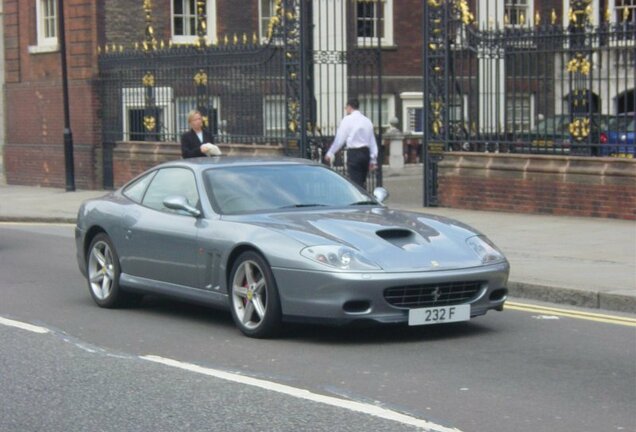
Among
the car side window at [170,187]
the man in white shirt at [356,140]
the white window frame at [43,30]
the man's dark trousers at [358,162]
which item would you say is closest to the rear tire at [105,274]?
the car side window at [170,187]

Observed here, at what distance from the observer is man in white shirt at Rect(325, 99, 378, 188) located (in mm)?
19094

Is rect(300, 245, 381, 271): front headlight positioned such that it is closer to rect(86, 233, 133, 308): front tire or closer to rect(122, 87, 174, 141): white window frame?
rect(86, 233, 133, 308): front tire

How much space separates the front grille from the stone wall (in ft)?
49.4

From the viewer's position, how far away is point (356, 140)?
19219 millimetres

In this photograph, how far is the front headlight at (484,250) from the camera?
9.52 m

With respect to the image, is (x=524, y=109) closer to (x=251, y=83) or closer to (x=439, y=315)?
(x=251, y=83)

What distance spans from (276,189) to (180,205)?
823 mm

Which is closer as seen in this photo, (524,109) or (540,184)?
(540,184)

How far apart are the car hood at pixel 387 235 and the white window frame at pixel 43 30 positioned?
67.5 feet

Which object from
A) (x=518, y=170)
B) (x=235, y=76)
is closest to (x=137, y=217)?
(x=518, y=170)

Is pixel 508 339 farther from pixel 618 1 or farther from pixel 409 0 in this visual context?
pixel 409 0

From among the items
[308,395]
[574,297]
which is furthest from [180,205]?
[574,297]

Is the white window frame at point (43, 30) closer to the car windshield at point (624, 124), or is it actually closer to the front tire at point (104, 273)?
the car windshield at point (624, 124)

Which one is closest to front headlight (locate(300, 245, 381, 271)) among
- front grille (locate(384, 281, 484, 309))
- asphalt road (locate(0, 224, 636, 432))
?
front grille (locate(384, 281, 484, 309))
